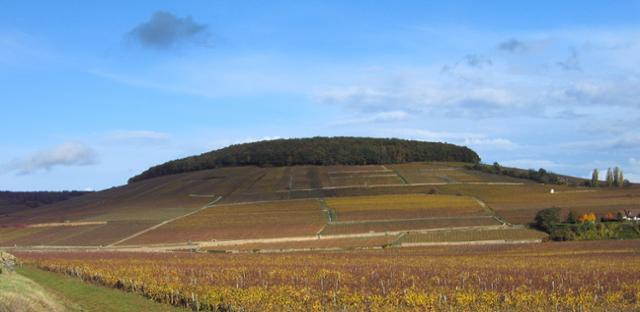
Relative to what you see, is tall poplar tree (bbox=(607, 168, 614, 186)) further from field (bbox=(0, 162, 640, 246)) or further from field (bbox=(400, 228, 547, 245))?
field (bbox=(400, 228, 547, 245))

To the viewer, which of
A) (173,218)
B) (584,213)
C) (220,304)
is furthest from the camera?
(173,218)

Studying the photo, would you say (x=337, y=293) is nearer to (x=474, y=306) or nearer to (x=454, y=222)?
(x=474, y=306)

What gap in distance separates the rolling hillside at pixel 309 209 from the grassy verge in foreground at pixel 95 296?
4133cm

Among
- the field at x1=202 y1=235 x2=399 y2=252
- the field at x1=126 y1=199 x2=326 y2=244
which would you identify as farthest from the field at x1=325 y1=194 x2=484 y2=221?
the field at x1=202 y1=235 x2=399 y2=252

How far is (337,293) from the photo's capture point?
35.8m

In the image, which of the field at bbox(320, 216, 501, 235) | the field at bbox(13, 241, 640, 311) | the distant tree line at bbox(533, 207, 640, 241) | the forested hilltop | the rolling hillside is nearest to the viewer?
the field at bbox(13, 241, 640, 311)

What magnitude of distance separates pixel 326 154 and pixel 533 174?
4643 centimetres

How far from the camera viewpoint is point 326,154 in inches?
6826

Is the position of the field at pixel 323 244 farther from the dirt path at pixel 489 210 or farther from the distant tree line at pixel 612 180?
the distant tree line at pixel 612 180

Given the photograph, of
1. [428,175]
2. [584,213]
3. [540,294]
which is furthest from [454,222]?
[540,294]

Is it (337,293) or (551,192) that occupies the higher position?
(551,192)

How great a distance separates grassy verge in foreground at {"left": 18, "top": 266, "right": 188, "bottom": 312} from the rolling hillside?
41328 millimetres

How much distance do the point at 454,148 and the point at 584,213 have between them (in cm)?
8637

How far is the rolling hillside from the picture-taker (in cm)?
9544
